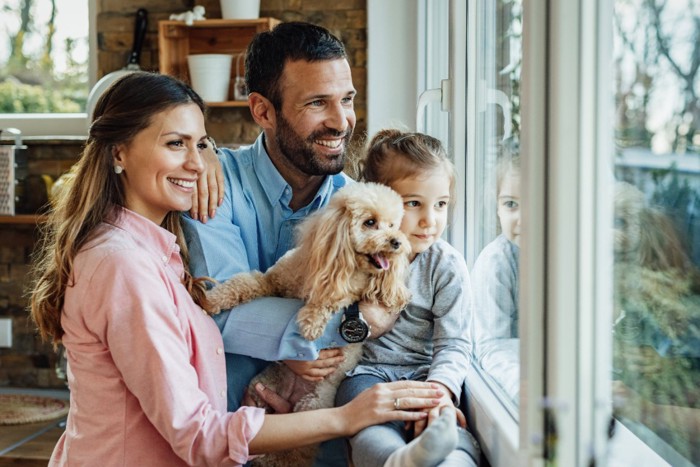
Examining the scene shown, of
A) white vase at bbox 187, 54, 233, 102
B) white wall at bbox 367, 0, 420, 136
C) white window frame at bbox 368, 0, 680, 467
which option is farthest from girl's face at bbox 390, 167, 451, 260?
white vase at bbox 187, 54, 233, 102

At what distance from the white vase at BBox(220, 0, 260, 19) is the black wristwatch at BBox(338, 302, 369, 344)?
229 cm

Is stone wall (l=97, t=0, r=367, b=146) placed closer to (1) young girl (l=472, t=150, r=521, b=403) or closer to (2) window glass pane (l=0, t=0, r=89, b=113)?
(2) window glass pane (l=0, t=0, r=89, b=113)

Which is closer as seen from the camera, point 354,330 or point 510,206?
point 510,206

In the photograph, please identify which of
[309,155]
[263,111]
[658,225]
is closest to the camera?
[658,225]

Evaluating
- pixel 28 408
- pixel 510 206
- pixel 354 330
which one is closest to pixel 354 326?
pixel 354 330

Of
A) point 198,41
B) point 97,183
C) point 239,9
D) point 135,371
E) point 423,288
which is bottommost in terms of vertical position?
point 135,371

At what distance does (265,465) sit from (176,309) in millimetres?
443

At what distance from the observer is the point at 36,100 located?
4355 millimetres

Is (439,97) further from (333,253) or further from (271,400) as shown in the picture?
(271,400)

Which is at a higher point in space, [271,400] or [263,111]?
[263,111]

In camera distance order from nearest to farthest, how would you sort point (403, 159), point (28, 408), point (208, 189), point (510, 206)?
point (510, 206), point (403, 159), point (208, 189), point (28, 408)

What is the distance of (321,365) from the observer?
179 centimetres

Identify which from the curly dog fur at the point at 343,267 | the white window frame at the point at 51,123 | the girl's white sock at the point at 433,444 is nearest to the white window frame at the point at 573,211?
the girl's white sock at the point at 433,444

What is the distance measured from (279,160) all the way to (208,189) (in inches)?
10.7
